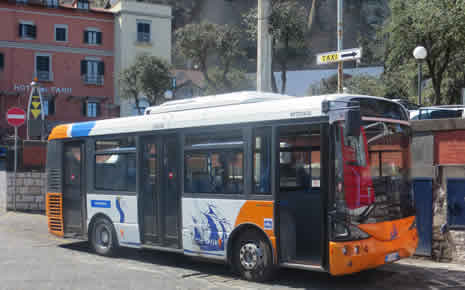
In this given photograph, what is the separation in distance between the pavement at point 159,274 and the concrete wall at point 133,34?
38929 mm

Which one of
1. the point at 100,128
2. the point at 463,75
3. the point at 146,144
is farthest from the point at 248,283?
the point at 463,75

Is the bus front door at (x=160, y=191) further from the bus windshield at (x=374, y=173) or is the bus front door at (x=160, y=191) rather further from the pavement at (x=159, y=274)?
the bus windshield at (x=374, y=173)

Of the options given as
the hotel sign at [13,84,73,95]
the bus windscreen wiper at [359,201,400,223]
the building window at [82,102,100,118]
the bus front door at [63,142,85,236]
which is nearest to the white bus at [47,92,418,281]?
the bus windscreen wiper at [359,201,400,223]

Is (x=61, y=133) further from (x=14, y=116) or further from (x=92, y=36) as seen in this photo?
(x=92, y=36)

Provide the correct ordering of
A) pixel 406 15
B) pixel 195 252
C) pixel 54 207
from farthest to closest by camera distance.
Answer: pixel 406 15 < pixel 54 207 < pixel 195 252

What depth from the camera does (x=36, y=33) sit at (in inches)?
1882

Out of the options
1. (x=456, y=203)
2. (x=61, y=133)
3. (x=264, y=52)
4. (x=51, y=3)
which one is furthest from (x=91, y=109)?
(x=456, y=203)

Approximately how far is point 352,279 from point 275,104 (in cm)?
295

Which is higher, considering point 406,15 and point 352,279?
point 406,15

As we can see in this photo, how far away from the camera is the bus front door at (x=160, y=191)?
9.67 meters

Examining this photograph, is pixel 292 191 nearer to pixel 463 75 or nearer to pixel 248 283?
pixel 248 283

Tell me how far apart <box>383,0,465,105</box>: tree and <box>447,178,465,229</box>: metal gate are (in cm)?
1555

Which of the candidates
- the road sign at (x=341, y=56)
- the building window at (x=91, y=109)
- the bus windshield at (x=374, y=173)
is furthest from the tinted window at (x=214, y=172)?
the building window at (x=91, y=109)

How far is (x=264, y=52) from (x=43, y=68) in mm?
39701
